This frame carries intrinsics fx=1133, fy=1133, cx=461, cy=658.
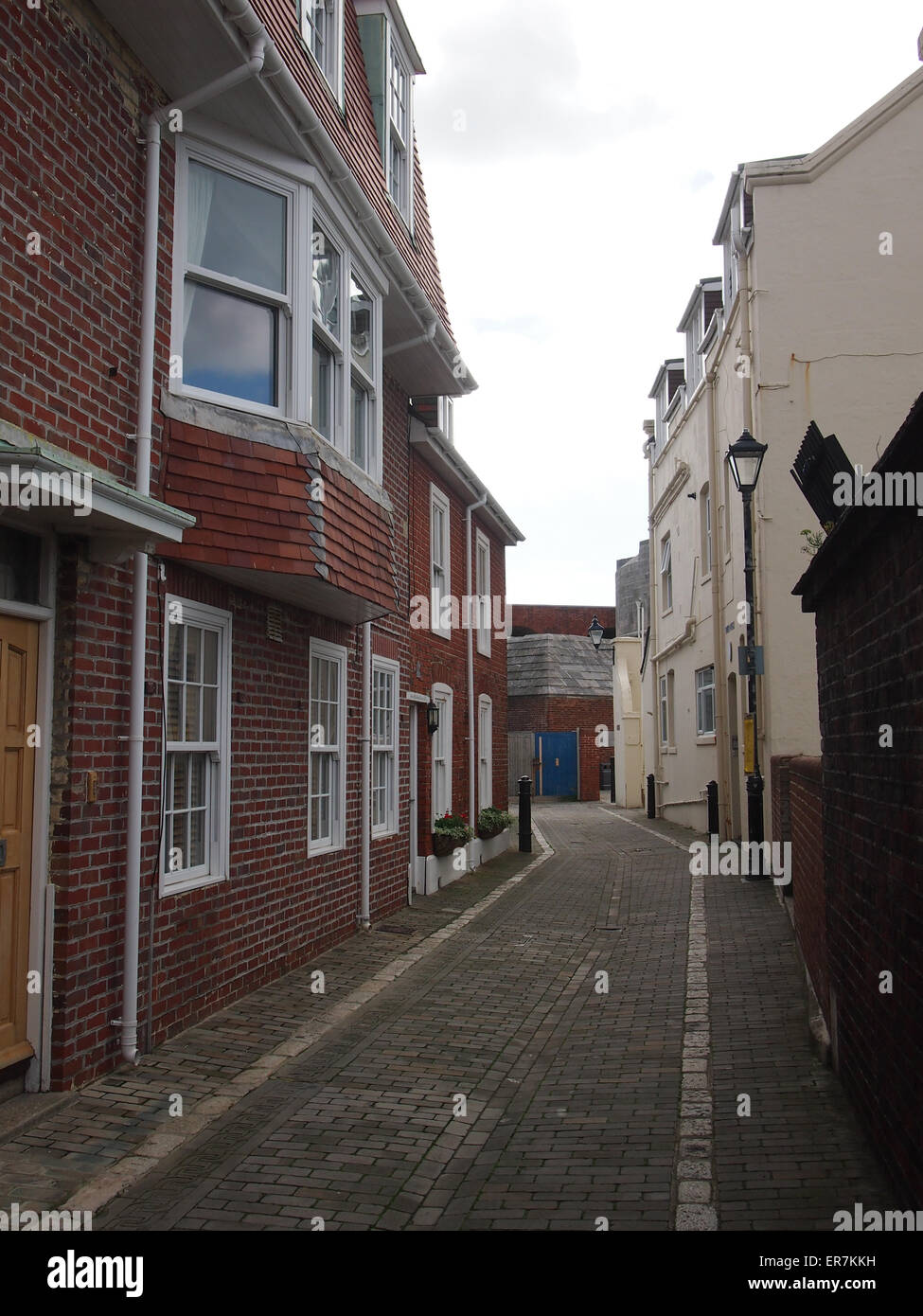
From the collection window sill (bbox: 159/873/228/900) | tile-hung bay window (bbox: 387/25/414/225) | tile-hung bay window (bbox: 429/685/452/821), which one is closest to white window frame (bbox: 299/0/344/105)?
tile-hung bay window (bbox: 387/25/414/225)

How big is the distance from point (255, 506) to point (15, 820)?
273 centimetres

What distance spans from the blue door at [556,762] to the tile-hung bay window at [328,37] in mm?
27372

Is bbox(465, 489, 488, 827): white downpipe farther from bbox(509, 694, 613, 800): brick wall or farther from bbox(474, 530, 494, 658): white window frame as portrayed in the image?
bbox(509, 694, 613, 800): brick wall

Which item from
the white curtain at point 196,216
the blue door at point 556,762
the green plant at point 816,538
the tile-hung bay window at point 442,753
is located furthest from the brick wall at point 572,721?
the white curtain at point 196,216

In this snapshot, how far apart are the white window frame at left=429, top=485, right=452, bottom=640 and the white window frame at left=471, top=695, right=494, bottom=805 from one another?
112 inches

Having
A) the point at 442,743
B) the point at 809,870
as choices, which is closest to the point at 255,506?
the point at 809,870

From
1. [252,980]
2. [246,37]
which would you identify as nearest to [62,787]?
[252,980]

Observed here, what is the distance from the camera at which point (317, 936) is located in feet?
31.2

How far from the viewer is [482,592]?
736 inches

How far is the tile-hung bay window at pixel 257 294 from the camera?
7406mm

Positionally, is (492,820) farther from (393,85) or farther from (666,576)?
(393,85)

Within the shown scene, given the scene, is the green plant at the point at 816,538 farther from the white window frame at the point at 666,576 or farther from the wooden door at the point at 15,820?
the white window frame at the point at 666,576
